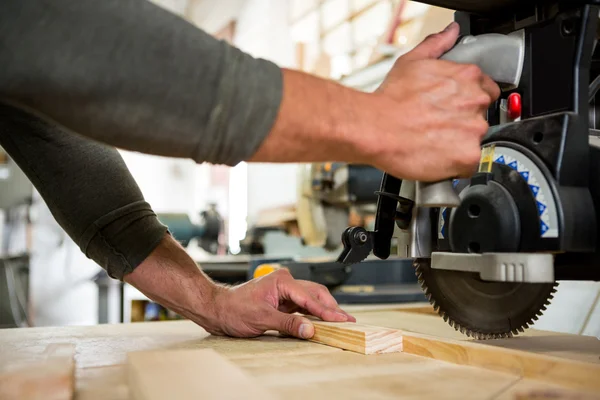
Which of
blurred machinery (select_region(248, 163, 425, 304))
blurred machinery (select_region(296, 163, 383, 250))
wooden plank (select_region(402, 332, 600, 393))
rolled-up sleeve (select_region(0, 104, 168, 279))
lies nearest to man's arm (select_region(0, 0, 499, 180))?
wooden plank (select_region(402, 332, 600, 393))

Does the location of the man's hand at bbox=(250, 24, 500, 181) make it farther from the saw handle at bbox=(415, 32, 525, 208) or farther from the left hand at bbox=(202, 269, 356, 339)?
the left hand at bbox=(202, 269, 356, 339)

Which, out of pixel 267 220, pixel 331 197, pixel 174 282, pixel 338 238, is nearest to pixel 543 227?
pixel 174 282

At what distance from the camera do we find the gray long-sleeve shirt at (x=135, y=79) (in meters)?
0.58

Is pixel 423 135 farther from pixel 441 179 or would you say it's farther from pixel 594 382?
pixel 594 382

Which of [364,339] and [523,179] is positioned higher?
[523,179]

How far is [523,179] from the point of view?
854 mm

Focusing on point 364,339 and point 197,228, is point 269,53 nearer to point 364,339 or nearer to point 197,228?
point 197,228

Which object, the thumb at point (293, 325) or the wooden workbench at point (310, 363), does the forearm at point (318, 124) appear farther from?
the thumb at point (293, 325)

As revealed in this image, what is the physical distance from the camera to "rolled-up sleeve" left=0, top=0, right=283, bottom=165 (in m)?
0.58

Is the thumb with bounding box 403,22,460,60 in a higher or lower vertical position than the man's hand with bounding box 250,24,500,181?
higher

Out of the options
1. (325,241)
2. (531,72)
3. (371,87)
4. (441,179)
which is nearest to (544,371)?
(441,179)

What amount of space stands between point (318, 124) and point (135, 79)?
0.21 metres

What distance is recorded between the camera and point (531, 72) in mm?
884

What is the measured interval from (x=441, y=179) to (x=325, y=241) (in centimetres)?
170
